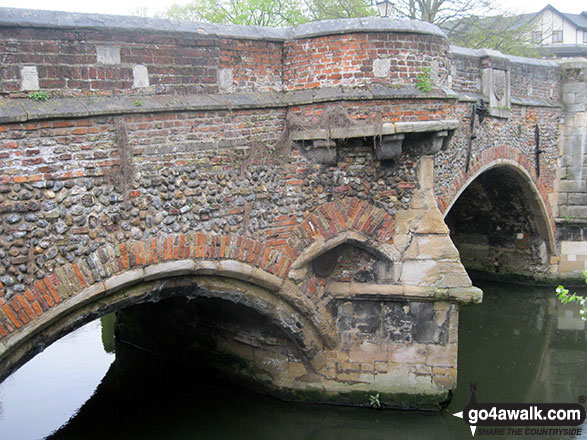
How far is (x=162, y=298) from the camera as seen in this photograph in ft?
19.7

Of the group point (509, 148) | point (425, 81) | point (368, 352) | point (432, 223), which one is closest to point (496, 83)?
point (509, 148)

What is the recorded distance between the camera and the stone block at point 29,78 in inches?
188

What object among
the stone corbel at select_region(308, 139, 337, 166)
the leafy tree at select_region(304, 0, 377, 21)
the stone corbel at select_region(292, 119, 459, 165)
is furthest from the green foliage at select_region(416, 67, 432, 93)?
the leafy tree at select_region(304, 0, 377, 21)

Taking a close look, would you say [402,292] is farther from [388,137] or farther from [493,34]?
[493,34]

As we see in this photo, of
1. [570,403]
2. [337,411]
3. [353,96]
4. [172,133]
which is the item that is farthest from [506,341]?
[172,133]

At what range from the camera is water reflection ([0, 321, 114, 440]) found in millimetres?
8008

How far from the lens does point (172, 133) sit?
5555 millimetres

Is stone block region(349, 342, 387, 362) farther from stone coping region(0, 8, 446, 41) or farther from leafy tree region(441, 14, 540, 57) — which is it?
leafy tree region(441, 14, 540, 57)

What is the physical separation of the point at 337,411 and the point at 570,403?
3710mm

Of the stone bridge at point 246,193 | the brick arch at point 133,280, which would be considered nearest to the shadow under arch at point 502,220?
the stone bridge at point 246,193

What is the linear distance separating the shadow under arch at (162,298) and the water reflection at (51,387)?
11.0ft

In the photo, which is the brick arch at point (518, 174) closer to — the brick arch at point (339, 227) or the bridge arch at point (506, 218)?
the bridge arch at point (506, 218)

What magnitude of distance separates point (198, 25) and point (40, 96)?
172cm

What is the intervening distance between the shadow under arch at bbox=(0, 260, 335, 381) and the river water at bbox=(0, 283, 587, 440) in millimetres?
1098
